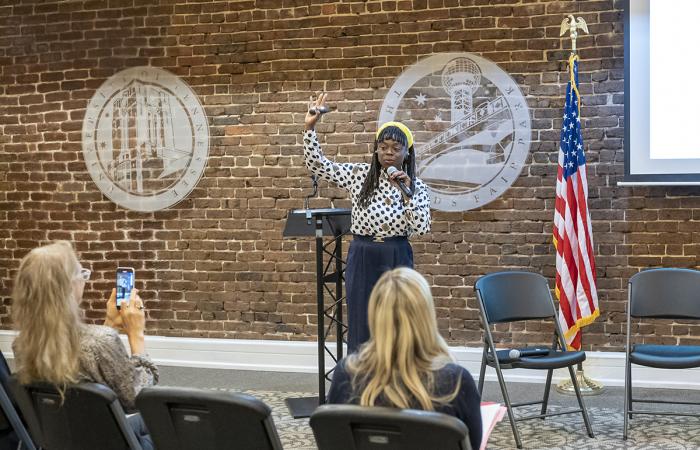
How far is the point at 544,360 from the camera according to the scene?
4.38 metres

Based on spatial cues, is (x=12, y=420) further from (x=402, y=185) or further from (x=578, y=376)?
(x=578, y=376)

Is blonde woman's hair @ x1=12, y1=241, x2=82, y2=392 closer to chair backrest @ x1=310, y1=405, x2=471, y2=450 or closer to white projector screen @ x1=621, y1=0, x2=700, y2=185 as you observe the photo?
chair backrest @ x1=310, y1=405, x2=471, y2=450

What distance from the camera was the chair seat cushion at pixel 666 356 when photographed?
4277 mm

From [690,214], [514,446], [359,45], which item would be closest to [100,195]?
[359,45]

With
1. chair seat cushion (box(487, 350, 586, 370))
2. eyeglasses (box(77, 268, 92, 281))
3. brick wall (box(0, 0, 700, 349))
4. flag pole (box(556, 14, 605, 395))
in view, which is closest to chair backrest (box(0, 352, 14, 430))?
eyeglasses (box(77, 268, 92, 281))

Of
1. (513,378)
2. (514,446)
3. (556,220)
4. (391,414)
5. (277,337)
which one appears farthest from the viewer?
(277,337)

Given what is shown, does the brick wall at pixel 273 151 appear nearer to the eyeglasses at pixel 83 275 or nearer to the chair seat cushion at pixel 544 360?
the chair seat cushion at pixel 544 360

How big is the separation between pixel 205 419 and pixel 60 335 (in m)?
0.65

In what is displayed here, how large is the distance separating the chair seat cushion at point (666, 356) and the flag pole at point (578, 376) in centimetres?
74

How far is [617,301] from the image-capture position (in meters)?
5.56

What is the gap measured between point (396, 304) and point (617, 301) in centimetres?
356

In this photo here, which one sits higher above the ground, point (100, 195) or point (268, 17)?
point (268, 17)

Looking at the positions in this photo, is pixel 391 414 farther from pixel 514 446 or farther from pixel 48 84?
pixel 48 84

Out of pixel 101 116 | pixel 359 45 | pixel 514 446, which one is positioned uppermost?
pixel 359 45
